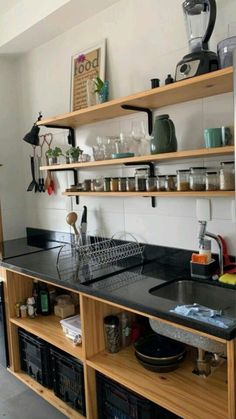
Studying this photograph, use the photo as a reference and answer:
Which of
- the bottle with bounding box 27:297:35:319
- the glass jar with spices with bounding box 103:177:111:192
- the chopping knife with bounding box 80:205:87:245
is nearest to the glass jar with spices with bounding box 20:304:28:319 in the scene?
the bottle with bounding box 27:297:35:319

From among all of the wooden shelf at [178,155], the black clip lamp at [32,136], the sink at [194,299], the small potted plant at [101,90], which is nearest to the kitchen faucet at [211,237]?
the sink at [194,299]

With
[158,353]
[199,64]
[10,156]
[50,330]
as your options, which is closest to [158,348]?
[158,353]

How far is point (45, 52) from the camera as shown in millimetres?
2750

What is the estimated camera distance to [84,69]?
7.84 feet

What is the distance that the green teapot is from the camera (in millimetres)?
1737

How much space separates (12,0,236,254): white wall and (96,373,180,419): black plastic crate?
2.60 ft

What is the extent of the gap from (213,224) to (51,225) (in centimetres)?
153

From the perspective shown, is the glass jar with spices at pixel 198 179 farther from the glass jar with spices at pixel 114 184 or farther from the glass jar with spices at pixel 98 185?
the glass jar with spices at pixel 98 185

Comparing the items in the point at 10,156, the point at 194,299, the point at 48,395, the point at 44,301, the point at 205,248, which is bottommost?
the point at 48,395

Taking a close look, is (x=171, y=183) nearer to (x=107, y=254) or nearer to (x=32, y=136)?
(x=107, y=254)

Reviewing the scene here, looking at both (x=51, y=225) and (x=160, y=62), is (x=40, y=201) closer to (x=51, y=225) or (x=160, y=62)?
(x=51, y=225)

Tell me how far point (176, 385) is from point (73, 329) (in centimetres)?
69

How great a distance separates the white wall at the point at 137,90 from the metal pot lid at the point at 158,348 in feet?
1.69

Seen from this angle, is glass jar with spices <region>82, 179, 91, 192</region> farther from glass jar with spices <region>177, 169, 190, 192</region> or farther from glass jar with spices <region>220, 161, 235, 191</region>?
glass jar with spices <region>220, 161, 235, 191</region>
